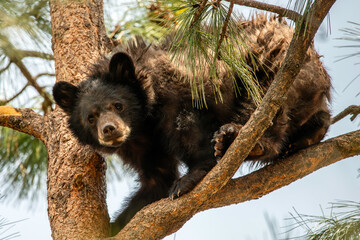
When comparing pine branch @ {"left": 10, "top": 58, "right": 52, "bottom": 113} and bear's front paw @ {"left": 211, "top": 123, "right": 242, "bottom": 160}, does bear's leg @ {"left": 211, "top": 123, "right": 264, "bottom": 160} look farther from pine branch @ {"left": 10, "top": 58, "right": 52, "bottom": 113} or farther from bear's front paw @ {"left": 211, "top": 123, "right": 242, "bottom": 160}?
pine branch @ {"left": 10, "top": 58, "right": 52, "bottom": 113}

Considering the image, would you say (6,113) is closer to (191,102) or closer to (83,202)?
(83,202)

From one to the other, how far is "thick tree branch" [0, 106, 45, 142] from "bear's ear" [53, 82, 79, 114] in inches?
11.9

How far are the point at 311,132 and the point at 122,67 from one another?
6.82ft

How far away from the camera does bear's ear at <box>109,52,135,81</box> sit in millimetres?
4637

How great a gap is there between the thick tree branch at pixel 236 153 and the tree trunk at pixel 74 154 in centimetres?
66

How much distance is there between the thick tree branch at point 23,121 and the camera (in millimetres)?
4816

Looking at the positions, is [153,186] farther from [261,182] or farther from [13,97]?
[13,97]

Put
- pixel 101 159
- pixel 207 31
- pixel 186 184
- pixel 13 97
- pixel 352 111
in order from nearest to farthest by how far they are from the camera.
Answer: pixel 207 31
pixel 186 184
pixel 352 111
pixel 101 159
pixel 13 97

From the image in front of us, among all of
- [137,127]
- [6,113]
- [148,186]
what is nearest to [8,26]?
[6,113]

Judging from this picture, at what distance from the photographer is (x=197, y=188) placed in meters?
3.60

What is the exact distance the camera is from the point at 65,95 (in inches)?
188

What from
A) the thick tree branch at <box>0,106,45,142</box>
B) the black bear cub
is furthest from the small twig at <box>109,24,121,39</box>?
the thick tree branch at <box>0,106,45,142</box>

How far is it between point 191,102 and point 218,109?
28 cm

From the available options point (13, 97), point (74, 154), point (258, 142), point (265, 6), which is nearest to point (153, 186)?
point (74, 154)
